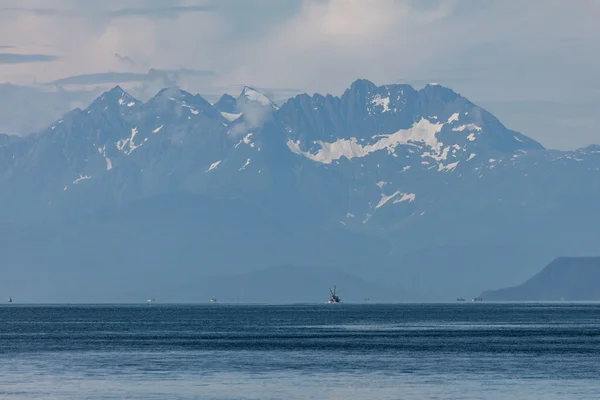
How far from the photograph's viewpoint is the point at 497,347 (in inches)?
6969

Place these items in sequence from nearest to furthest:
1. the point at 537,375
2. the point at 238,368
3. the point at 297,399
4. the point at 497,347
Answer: the point at 297,399 → the point at 537,375 → the point at 238,368 → the point at 497,347

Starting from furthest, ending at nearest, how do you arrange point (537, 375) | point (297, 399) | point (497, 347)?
1. point (497, 347)
2. point (537, 375)
3. point (297, 399)

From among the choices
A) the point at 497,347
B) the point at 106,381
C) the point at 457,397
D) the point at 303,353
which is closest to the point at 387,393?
the point at 457,397

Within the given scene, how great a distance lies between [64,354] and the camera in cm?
16138

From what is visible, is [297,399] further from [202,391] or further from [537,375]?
[537,375]

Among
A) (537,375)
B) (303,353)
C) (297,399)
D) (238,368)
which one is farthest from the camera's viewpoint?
(303,353)

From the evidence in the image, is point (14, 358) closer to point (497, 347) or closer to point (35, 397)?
point (35, 397)

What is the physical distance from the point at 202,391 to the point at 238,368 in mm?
24599

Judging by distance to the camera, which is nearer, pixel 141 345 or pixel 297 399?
pixel 297 399

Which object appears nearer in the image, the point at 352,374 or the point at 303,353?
the point at 352,374

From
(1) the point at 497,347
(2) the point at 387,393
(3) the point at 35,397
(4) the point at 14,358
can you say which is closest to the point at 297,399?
(2) the point at 387,393

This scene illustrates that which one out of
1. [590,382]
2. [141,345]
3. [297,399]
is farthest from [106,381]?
[141,345]

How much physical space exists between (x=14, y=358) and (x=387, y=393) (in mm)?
56392

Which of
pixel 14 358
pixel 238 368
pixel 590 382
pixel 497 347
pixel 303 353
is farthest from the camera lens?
pixel 497 347
